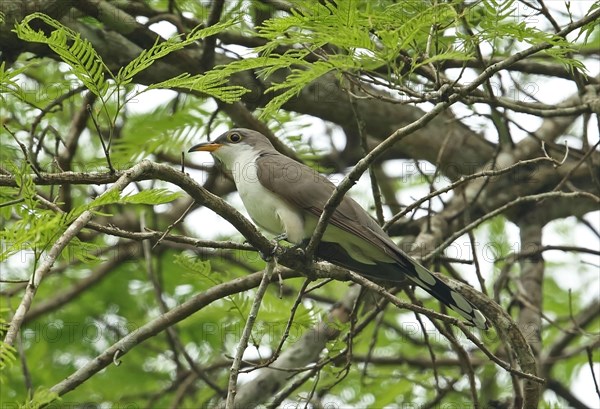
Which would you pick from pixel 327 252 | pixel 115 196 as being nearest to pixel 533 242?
pixel 327 252

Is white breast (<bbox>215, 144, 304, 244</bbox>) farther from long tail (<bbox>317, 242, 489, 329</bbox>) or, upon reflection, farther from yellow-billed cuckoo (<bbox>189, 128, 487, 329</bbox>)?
long tail (<bbox>317, 242, 489, 329</bbox>)

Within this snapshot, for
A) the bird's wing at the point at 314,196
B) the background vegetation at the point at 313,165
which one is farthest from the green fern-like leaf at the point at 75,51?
the bird's wing at the point at 314,196

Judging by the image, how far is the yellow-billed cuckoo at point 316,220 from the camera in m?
4.96

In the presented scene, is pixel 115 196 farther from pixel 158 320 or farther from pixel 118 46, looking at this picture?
pixel 118 46

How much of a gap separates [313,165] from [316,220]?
175cm

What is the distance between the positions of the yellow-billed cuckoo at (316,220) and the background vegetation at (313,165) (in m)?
0.20

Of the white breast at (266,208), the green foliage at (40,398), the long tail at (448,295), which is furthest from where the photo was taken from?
the white breast at (266,208)

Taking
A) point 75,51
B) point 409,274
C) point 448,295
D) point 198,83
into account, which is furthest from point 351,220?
point 75,51

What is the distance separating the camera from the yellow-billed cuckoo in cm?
496

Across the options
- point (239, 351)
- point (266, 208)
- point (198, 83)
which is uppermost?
point (266, 208)

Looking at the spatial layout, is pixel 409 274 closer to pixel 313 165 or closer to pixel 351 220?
pixel 351 220

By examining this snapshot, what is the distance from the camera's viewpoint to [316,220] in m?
5.33

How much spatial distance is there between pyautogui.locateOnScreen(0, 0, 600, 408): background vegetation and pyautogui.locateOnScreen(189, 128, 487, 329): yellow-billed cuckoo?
0.20 m

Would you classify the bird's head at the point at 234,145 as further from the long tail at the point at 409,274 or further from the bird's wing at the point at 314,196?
the long tail at the point at 409,274
